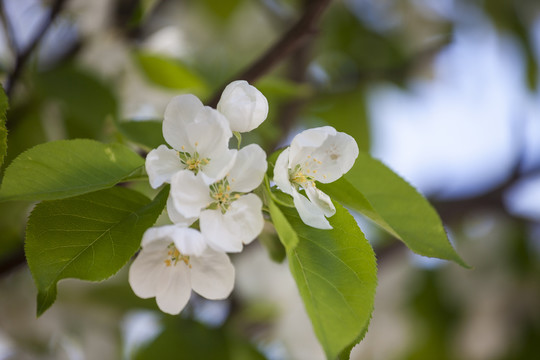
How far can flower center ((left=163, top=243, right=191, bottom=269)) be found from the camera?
0.45 m

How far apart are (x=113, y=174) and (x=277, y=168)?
127mm

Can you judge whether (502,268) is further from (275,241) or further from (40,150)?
(40,150)

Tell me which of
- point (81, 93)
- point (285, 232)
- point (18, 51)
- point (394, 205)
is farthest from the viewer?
point (81, 93)

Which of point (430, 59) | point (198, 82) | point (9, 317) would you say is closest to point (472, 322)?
point (430, 59)

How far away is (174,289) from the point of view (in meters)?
0.47

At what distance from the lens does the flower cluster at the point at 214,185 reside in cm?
40

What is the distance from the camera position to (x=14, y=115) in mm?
976

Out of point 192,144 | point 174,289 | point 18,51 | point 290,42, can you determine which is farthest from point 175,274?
point 18,51

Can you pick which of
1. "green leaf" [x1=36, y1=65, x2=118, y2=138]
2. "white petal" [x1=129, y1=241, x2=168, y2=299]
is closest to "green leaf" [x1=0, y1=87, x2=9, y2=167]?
"white petal" [x1=129, y1=241, x2=168, y2=299]

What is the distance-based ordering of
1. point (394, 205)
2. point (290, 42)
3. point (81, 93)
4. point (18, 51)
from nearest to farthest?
point (394, 205)
point (290, 42)
point (18, 51)
point (81, 93)

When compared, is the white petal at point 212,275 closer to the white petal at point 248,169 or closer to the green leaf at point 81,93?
the white petal at point 248,169

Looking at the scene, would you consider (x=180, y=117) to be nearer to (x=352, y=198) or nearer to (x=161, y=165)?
(x=161, y=165)

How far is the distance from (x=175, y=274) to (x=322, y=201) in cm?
14

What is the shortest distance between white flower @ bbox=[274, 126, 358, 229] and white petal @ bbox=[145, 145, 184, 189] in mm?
80
